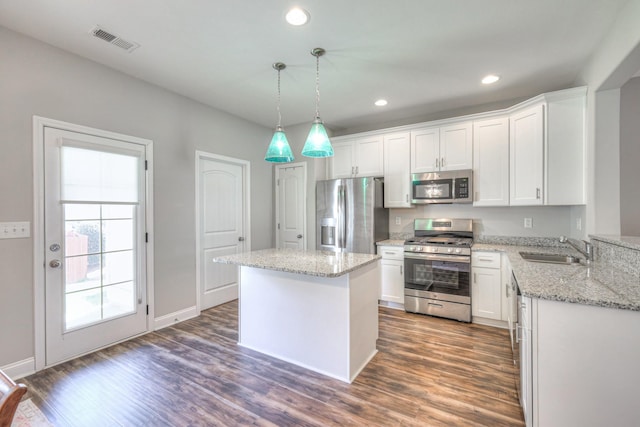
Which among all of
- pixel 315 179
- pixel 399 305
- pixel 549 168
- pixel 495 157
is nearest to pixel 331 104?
pixel 315 179

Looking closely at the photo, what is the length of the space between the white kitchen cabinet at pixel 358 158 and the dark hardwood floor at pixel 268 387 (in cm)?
237

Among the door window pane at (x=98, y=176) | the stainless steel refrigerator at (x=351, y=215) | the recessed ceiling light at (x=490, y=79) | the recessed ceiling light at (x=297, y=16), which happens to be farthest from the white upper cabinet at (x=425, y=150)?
the door window pane at (x=98, y=176)

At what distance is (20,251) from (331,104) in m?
3.44

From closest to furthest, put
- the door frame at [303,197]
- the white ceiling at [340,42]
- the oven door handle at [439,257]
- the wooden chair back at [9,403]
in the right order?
the wooden chair back at [9,403], the white ceiling at [340,42], the oven door handle at [439,257], the door frame at [303,197]

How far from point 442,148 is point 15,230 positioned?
14.5 ft

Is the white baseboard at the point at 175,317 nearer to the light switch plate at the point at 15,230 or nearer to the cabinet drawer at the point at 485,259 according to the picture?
the light switch plate at the point at 15,230

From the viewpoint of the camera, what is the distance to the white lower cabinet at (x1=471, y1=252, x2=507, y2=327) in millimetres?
3180

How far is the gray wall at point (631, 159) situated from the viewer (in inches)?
110

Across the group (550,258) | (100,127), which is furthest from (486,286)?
(100,127)

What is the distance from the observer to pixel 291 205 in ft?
15.5

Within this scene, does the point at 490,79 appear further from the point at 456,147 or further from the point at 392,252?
the point at 392,252

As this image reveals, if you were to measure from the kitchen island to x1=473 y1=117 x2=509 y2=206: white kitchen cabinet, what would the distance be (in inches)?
75.7

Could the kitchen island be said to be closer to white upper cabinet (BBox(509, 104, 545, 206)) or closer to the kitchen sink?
the kitchen sink

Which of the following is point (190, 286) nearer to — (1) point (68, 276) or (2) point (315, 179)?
(1) point (68, 276)
